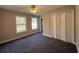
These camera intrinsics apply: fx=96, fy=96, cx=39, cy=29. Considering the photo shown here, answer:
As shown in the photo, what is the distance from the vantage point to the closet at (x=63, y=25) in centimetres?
548

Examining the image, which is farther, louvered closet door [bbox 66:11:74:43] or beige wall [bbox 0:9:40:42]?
beige wall [bbox 0:9:40:42]

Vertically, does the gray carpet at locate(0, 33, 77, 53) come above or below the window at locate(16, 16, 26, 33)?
below

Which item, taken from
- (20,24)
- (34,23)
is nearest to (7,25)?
(20,24)

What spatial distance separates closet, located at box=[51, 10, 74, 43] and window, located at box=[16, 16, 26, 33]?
270 cm

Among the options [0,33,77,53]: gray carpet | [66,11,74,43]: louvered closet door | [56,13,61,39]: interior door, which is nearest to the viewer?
[0,33,77,53]: gray carpet

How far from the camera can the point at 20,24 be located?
827 cm

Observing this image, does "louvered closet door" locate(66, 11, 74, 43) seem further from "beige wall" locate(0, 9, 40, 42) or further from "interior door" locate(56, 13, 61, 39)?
"beige wall" locate(0, 9, 40, 42)

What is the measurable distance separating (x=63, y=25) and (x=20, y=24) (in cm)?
382

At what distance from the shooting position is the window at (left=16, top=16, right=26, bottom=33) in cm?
777

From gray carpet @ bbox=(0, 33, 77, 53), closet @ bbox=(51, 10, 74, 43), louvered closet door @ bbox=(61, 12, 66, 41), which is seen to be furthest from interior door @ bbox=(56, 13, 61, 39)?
gray carpet @ bbox=(0, 33, 77, 53)

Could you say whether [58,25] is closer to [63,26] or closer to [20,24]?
[63,26]
